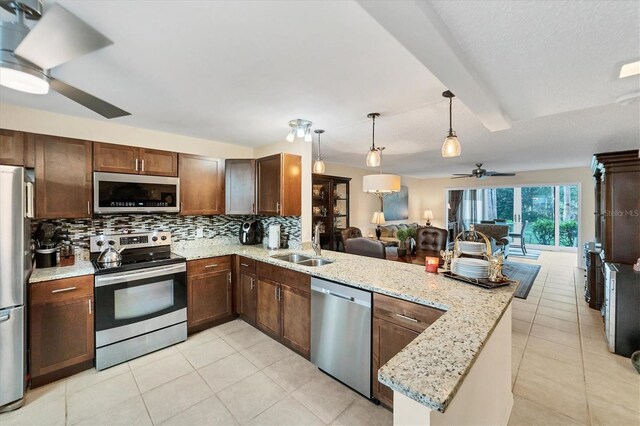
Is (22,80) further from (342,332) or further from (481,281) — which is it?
(481,281)

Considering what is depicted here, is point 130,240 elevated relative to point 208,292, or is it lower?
elevated

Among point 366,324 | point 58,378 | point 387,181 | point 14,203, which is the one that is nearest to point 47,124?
point 14,203

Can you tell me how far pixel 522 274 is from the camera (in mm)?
5527

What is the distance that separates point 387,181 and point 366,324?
2.04m

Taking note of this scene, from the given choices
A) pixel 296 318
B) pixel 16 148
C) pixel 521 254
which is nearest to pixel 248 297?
pixel 296 318

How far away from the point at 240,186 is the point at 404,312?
Result: 8.65 feet

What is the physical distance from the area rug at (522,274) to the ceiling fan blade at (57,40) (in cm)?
556

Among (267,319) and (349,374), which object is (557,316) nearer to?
(349,374)

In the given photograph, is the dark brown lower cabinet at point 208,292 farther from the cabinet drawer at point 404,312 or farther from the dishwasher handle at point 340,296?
the cabinet drawer at point 404,312

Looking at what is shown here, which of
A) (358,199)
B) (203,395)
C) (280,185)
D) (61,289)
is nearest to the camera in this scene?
(203,395)

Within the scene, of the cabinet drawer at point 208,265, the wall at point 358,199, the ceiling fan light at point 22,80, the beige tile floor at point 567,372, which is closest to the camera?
the ceiling fan light at point 22,80

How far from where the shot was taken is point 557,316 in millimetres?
3471

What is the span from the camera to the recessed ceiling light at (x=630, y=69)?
1378 millimetres

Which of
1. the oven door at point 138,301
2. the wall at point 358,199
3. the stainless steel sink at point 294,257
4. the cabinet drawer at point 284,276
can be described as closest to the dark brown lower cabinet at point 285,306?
the cabinet drawer at point 284,276
